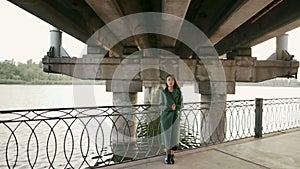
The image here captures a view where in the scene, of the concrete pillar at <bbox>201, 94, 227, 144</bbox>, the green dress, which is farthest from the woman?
the concrete pillar at <bbox>201, 94, 227, 144</bbox>

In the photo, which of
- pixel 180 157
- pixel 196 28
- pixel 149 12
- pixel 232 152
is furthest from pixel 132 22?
pixel 232 152

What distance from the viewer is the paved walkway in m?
5.35

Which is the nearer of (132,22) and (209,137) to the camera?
(132,22)

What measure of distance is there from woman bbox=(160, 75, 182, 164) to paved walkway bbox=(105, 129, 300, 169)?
14.6 inches

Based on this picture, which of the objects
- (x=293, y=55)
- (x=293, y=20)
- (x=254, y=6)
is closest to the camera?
(x=254, y=6)

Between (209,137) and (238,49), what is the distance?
396 centimetres

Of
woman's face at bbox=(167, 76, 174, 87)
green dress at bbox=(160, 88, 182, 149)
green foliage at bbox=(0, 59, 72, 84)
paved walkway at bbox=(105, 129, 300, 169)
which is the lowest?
paved walkway at bbox=(105, 129, 300, 169)

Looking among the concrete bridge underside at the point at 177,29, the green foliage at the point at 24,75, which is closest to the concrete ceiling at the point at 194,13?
the concrete bridge underside at the point at 177,29

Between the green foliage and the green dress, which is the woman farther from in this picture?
the green foliage

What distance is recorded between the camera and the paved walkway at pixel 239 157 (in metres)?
5.35

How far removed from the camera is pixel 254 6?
16.7 ft

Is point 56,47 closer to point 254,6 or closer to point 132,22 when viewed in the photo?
point 132,22

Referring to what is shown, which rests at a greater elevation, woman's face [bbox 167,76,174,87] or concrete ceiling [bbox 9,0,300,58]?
concrete ceiling [bbox 9,0,300,58]

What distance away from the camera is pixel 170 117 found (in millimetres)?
5359
